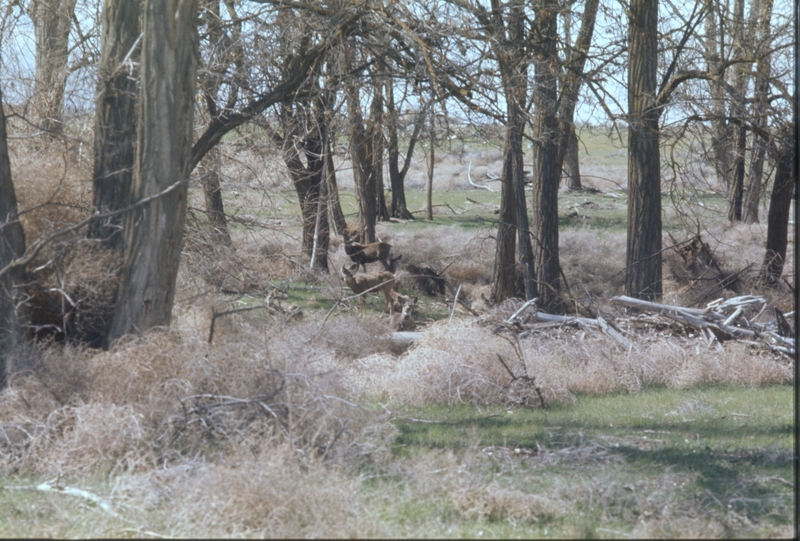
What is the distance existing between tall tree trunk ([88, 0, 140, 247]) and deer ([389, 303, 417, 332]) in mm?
5450

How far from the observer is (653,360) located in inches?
390

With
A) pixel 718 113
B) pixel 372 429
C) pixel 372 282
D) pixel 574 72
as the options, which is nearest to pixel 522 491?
pixel 372 429

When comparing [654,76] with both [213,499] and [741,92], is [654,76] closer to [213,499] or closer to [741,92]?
[741,92]

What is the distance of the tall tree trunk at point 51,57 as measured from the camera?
9.85m

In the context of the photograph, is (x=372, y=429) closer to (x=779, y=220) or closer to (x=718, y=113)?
(x=718, y=113)

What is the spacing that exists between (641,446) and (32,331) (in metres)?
6.18

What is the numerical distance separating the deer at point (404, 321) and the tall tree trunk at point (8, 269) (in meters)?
6.36

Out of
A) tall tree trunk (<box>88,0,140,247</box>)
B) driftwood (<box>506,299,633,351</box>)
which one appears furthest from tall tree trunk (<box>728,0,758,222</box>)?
tall tree trunk (<box>88,0,140,247</box>)

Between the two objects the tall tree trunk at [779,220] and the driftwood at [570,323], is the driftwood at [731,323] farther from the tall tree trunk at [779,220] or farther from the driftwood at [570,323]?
the tall tree trunk at [779,220]

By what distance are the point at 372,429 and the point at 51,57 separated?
336 inches

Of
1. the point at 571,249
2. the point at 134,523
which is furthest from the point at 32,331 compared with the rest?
the point at 571,249

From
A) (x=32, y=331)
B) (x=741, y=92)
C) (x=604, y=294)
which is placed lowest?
(x=604, y=294)

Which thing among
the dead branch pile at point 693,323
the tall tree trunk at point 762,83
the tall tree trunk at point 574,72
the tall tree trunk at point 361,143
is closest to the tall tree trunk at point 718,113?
the tall tree trunk at point 762,83

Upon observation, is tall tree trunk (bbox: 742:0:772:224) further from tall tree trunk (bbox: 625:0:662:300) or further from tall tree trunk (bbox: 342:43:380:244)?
tall tree trunk (bbox: 342:43:380:244)
